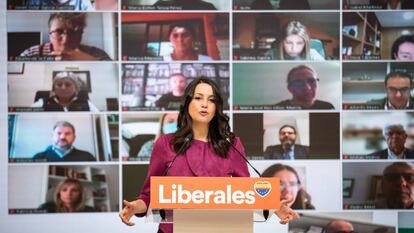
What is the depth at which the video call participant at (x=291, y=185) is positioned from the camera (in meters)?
3.99

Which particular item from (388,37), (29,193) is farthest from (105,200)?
(388,37)

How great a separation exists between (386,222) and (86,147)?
2.25 metres

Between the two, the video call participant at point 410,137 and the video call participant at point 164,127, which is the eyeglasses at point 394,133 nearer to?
the video call participant at point 410,137

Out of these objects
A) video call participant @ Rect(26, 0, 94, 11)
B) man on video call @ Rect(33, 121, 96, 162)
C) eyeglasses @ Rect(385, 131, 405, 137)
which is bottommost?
man on video call @ Rect(33, 121, 96, 162)

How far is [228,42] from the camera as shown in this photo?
13.0 ft

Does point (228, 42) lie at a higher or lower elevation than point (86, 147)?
higher

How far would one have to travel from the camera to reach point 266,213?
6.26 feet

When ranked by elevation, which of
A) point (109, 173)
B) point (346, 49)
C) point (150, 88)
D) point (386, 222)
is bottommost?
point (386, 222)

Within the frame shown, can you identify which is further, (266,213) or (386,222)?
(386,222)

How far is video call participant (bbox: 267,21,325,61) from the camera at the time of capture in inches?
157

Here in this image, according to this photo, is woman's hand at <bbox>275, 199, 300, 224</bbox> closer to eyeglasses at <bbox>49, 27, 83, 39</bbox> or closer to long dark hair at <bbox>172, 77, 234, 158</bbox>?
long dark hair at <bbox>172, 77, 234, 158</bbox>

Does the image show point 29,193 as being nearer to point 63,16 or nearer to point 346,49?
point 63,16

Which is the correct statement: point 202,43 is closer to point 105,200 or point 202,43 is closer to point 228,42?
point 228,42

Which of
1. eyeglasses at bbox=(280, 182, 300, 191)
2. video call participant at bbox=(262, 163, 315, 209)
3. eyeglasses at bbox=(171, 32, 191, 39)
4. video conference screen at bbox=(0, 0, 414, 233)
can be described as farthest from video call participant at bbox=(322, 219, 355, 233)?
eyeglasses at bbox=(171, 32, 191, 39)
